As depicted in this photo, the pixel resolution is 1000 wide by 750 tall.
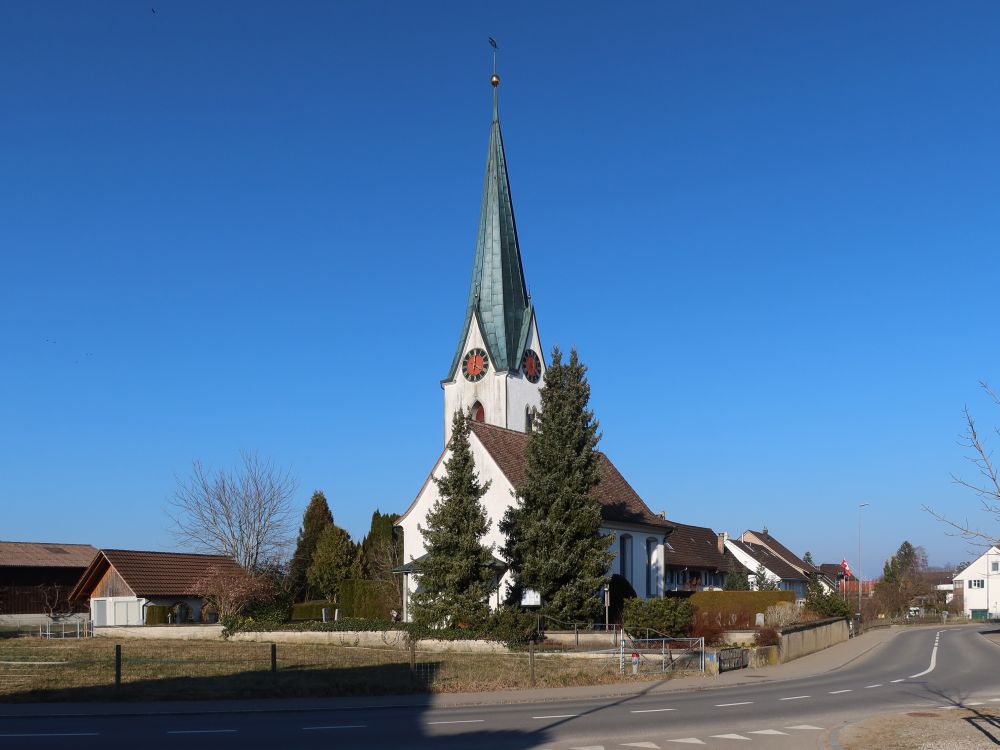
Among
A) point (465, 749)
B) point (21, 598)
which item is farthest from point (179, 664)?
point (21, 598)

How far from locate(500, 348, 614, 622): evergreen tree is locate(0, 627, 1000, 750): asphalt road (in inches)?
449

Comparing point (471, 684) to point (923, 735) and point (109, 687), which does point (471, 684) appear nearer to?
point (109, 687)

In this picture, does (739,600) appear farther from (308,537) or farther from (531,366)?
(308,537)

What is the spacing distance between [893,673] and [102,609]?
124ft

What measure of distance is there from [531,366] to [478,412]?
4700 millimetres

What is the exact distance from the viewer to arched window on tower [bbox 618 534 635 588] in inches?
2010

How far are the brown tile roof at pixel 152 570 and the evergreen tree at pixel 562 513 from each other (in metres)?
20.3

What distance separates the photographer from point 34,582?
2441 inches

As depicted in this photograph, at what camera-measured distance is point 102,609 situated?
51.2 meters

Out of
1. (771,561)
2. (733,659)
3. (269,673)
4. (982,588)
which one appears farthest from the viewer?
(982,588)

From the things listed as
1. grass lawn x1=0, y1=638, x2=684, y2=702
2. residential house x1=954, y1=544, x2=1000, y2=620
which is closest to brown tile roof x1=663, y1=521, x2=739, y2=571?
grass lawn x1=0, y1=638, x2=684, y2=702

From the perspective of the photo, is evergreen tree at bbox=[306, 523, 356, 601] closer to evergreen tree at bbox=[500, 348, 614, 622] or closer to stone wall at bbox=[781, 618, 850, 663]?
evergreen tree at bbox=[500, 348, 614, 622]

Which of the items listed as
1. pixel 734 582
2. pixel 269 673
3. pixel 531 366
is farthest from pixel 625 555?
pixel 269 673

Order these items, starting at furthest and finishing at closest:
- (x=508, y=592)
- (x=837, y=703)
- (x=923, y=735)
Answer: (x=508, y=592)
(x=837, y=703)
(x=923, y=735)
